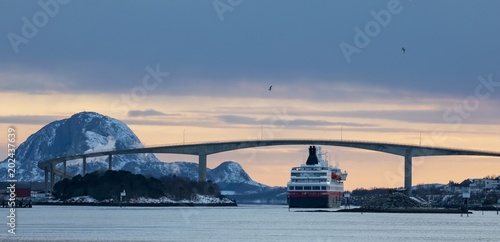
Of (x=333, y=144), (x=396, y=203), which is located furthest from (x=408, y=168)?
(x=396, y=203)

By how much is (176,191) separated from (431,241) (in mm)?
115135

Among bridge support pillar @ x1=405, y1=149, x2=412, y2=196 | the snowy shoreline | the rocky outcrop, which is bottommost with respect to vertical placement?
the snowy shoreline

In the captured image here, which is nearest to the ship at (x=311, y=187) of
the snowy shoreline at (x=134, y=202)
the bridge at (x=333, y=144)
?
the bridge at (x=333, y=144)

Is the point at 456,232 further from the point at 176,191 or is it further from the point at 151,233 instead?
the point at 176,191

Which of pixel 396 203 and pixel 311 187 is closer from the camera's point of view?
pixel 396 203

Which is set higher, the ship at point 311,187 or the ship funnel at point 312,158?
the ship funnel at point 312,158

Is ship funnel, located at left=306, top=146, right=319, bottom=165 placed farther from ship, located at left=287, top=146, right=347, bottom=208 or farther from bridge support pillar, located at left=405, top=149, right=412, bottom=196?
bridge support pillar, located at left=405, top=149, right=412, bottom=196

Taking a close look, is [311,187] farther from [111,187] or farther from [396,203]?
[111,187]

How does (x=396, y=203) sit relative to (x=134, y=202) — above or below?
above

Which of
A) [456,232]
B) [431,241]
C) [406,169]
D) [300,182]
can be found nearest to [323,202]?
[300,182]

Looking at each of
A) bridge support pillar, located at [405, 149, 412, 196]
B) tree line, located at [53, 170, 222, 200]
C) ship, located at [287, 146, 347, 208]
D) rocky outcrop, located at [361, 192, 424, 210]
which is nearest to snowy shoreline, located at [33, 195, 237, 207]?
tree line, located at [53, 170, 222, 200]

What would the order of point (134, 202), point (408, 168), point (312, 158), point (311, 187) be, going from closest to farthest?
point (311, 187) → point (134, 202) → point (312, 158) → point (408, 168)

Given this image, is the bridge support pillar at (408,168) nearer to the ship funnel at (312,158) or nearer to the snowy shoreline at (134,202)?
the ship funnel at (312,158)

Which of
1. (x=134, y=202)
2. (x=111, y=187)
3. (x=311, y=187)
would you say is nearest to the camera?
(x=311, y=187)
